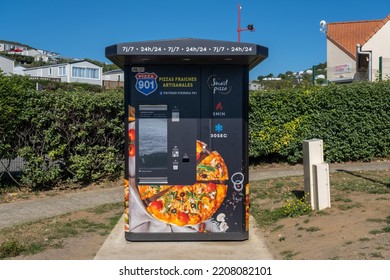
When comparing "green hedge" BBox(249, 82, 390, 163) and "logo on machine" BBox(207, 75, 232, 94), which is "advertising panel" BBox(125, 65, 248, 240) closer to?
"logo on machine" BBox(207, 75, 232, 94)

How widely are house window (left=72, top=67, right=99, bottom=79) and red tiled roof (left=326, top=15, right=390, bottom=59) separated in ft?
128

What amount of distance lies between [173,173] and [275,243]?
163 cm

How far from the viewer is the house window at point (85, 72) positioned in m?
67.4

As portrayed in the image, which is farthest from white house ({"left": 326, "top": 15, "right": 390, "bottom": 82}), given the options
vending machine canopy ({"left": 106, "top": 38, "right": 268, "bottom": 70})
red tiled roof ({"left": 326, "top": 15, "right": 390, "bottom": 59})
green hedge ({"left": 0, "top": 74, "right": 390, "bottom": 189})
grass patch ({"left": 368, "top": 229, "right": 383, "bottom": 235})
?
vending machine canopy ({"left": 106, "top": 38, "right": 268, "bottom": 70})

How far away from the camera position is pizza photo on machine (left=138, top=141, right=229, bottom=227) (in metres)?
6.73

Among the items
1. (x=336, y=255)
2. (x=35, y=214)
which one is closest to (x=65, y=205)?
(x=35, y=214)

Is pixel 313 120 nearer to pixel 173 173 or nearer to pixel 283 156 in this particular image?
pixel 283 156

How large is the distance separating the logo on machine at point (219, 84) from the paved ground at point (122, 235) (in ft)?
6.67

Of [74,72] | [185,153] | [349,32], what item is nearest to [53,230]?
[185,153]

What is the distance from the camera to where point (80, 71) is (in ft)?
223

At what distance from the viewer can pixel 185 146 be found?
670 centimetres

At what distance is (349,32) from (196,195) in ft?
108

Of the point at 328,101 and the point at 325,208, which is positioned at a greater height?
the point at 328,101

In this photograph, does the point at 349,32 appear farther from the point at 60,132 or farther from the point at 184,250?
the point at 184,250
